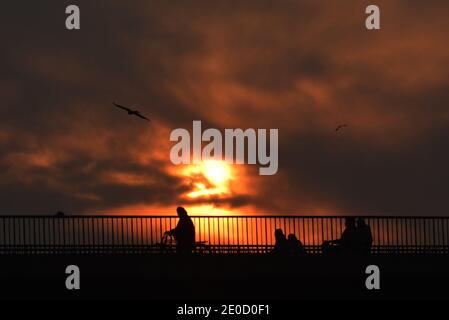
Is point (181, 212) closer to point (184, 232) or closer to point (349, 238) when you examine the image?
point (184, 232)

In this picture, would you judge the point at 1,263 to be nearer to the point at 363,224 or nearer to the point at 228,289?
the point at 228,289

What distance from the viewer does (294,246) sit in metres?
63.5

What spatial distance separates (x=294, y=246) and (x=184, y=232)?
335 centimetres

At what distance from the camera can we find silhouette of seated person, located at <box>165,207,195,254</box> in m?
62.7

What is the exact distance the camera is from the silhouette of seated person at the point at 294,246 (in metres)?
63.4

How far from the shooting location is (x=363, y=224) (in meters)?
62.5

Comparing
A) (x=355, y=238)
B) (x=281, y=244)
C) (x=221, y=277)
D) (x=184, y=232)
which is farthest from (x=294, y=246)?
(x=184, y=232)

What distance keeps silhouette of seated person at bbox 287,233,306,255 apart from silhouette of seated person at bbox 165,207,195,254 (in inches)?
114

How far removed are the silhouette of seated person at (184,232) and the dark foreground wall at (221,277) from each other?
70 cm

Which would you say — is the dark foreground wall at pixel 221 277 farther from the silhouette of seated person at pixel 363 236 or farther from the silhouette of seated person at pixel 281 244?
the silhouette of seated person at pixel 363 236

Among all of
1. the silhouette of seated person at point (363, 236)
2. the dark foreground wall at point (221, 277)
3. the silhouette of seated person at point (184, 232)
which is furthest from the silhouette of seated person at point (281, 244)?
the silhouette of seated person at point (184, 232)

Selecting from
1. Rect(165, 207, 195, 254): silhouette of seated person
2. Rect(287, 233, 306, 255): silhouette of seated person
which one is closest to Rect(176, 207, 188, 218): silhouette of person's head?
Rect(165, 207, 195, 254): silhouette of seated person
